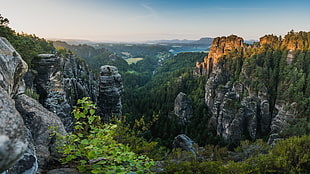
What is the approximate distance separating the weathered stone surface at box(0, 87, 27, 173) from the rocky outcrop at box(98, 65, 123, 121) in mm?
19207

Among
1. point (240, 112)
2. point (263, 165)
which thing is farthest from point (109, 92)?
point (240, 112)

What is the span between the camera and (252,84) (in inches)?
2159

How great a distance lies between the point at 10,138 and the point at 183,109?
62.8 metres

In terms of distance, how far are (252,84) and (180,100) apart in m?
24.4

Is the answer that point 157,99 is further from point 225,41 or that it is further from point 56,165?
point 56,165

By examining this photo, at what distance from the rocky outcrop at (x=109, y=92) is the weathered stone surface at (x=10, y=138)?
63.0 ft

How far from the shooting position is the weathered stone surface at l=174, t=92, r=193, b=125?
62.3m

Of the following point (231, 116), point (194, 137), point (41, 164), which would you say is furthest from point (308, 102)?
point (41, 164)

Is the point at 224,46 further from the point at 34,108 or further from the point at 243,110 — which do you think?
the point at 34,108

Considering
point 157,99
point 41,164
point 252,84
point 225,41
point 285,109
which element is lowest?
point 157,99

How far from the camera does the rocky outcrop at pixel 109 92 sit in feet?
69.0

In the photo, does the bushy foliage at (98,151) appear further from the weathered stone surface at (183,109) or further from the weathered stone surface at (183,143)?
the weathered stone surface at (183,109)

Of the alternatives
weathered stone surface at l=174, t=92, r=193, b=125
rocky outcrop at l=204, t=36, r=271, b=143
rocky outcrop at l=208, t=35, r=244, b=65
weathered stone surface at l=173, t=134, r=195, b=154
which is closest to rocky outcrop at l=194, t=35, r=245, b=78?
rocky outcrop at l=208, t=35, r=244, b=65

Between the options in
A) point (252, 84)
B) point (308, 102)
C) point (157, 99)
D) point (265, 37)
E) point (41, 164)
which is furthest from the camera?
point (157, 99)
